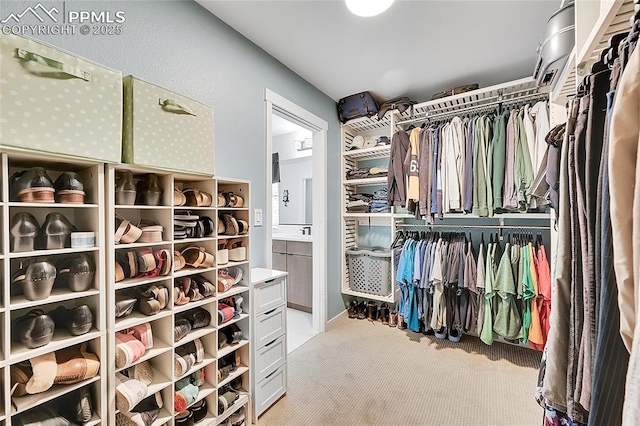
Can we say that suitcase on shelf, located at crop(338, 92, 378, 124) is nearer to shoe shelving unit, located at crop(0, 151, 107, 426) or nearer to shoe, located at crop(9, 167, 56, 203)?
shoe shelving unit, located at crop(0, 151, 107, 426)

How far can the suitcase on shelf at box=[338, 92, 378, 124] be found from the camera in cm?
282

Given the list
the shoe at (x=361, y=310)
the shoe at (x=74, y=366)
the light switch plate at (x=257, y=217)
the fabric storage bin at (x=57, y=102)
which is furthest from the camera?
the shoe at (x=361, y=310)

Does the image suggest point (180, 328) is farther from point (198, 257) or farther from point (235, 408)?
point (235, 408)

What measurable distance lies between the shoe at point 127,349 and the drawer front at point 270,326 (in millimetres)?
645

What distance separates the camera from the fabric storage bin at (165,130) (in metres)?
1.12

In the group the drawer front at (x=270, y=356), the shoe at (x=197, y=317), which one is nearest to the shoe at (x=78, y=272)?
the shoe at (x=197, y=317)

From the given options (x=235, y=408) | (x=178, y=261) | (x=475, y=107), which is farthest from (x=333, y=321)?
(x=475, y=107)

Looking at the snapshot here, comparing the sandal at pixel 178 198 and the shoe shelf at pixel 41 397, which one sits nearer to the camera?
Result: the shoe shelf at pixel 41 397

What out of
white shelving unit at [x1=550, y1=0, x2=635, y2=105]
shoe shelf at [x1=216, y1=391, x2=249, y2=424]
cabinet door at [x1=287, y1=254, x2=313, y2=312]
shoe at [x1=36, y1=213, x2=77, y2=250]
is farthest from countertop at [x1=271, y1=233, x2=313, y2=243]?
white shelving unit at [x1=550, y1=0, x2=635, y2=105]

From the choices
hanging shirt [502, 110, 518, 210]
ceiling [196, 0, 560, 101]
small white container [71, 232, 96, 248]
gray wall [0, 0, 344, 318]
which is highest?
ceiling [196, 0, 560, 101]

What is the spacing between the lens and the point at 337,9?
165 centimetres

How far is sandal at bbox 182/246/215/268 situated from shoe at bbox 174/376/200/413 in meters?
0.55

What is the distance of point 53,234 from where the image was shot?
937 mm

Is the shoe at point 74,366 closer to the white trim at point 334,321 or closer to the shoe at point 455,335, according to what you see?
the white trim at point 334,321
